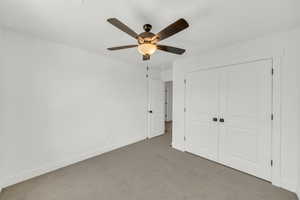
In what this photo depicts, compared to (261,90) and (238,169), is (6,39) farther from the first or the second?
(238,169)

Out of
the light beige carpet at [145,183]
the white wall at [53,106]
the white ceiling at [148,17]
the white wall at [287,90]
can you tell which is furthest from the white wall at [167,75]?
the light beige carpet at [145,183]

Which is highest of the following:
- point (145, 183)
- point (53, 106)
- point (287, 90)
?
point (287, 90)

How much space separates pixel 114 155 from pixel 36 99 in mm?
1934

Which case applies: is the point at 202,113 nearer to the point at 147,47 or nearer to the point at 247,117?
the point at 247,117

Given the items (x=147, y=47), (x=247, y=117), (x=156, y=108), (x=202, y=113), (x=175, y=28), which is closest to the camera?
(x=175, y=28)

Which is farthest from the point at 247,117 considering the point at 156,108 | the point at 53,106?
the point at 53,106

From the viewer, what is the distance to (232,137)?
270cm

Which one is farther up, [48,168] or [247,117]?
[247,117]

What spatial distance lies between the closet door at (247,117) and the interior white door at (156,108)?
2.35 metres

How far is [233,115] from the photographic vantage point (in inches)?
106

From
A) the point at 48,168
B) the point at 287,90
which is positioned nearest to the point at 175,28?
the point at 287,90

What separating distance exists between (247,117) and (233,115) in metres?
0.23

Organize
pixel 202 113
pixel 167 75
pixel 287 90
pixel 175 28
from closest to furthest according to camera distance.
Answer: pixel 175 28
pixel 287 90
pixel 202 113
pixel 167 75

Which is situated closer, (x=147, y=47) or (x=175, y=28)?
(x=175, y=28)
